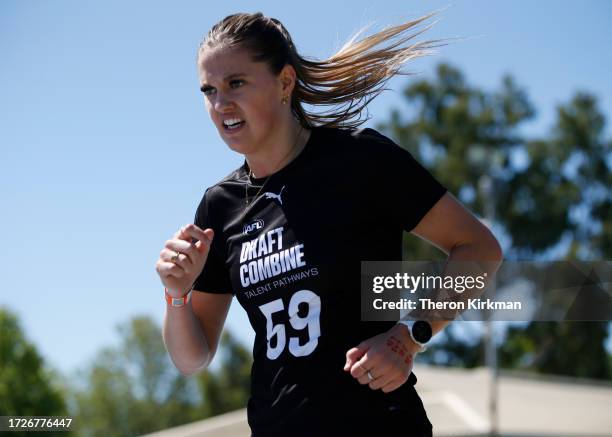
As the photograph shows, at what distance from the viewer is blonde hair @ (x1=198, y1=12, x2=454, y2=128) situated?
114 inches

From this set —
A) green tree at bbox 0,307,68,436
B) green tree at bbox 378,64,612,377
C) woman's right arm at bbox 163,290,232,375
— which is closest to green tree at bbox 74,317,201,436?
green tree at bbox 378,64,612,377

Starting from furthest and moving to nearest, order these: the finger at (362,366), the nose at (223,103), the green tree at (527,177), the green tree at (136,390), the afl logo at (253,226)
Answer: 1. the green tree at (136,390)
2. the green tree at (527,177)
3. the afl logo at (253,226)
4. the nose at (223,103)
5. the finger at (362,366)

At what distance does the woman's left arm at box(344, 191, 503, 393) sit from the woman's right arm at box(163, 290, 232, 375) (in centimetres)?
83

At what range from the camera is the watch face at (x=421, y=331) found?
2.45 metres

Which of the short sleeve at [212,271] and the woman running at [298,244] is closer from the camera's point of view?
the woman running at [298,244]

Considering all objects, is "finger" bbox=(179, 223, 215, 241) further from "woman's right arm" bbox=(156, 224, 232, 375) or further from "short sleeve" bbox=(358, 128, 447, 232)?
"short sleeve" bbox=(358, 128, 447, 232)

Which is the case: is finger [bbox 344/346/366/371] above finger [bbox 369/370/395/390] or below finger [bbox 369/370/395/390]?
above

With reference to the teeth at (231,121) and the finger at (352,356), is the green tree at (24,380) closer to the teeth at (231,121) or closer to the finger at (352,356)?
the teeth at (231,121)

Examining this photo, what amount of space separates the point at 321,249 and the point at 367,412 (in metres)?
0.53

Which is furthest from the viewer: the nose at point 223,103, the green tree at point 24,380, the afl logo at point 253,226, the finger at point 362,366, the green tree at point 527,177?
the green tree at point 527,177

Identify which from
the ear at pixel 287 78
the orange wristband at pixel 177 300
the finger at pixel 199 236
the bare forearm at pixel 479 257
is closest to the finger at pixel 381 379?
the bare forearm at pixel 479 257

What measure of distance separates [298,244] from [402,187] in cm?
39

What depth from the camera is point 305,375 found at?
2459 mm

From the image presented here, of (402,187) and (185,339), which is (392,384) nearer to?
(402,187)
